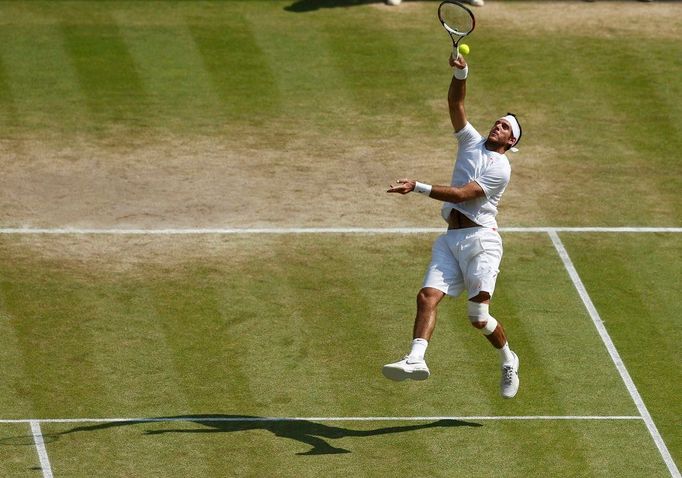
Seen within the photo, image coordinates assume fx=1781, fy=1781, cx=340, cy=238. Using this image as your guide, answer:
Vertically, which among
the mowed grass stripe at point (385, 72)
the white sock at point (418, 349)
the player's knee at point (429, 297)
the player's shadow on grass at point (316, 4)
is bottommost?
the player's shadow on grass at point (316, 4)

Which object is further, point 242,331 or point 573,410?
point 242,331

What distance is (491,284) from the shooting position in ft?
57.7

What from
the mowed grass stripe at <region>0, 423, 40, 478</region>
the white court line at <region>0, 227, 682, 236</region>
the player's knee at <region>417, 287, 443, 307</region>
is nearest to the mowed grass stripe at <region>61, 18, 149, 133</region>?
the white court line at <region>0, 227, 682, 236</region>

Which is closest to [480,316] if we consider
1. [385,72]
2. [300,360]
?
[300,360]

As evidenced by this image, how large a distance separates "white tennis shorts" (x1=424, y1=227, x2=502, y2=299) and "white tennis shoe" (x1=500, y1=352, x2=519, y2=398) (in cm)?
86

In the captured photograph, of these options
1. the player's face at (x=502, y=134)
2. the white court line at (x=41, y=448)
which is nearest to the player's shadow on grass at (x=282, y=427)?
the white court line at (x=41, y=448)

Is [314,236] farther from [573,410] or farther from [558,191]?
[573,410]

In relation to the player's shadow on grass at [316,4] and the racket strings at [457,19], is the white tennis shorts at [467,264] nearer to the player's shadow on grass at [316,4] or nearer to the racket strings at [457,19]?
the racket strings at [457,19]

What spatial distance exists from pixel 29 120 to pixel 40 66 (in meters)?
1.75

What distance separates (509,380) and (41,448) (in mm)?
4684

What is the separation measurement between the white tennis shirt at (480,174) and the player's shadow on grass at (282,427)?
2141 mm

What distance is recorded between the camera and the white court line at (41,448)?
16.9m

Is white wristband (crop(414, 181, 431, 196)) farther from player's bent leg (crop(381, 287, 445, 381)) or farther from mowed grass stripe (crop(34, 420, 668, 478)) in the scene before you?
mowed grass stripe (crop(34, 420, 668, 478))

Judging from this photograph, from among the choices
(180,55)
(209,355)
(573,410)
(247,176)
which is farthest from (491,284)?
(180,55)
